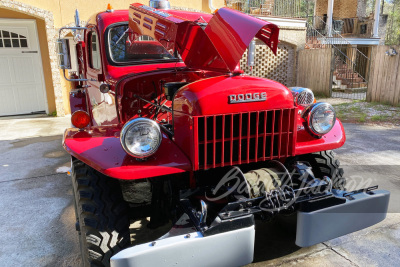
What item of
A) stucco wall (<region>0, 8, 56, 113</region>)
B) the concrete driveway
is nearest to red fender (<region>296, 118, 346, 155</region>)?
the concrete driveway

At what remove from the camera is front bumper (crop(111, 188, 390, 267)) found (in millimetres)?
1756

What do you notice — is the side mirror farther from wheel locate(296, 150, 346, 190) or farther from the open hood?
wheel locate(296, 150, 346, 190)

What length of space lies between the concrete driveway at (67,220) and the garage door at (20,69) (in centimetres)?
396

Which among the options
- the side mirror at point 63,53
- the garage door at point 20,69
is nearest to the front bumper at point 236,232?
the side mirror at point 63,53

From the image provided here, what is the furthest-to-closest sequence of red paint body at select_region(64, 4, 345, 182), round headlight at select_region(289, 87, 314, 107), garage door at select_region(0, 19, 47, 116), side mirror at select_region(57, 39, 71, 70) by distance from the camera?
garage door at select_region(0, 19, 47, 116), side mirror at select_region(57, 39, 71, 70), round headlight at select_region(289, 87, 314, 107), red paint body at select_region(64, 4, 345, 182)

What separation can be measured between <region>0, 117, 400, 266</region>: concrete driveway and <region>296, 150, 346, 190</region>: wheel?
0.54 m

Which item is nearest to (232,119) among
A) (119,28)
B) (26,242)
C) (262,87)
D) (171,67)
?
(262,87)

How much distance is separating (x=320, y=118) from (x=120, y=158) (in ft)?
5.22

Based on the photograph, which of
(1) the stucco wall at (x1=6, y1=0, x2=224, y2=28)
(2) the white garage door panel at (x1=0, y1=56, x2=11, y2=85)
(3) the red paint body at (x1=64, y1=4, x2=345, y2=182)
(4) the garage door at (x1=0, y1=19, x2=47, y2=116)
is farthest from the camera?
(2) the white garage door panel at (x1=0, y1=56, x2=11, y2=85)

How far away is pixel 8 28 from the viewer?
29.4ft

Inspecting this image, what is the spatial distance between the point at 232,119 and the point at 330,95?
1102 centimetres

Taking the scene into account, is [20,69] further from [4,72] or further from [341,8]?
[341,8]

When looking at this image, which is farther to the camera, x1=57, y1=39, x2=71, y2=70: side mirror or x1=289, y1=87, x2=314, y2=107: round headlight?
x1=57, y1=39, x2=71, y2=70: side mirror

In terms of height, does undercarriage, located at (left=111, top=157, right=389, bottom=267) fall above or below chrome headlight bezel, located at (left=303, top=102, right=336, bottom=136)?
below
